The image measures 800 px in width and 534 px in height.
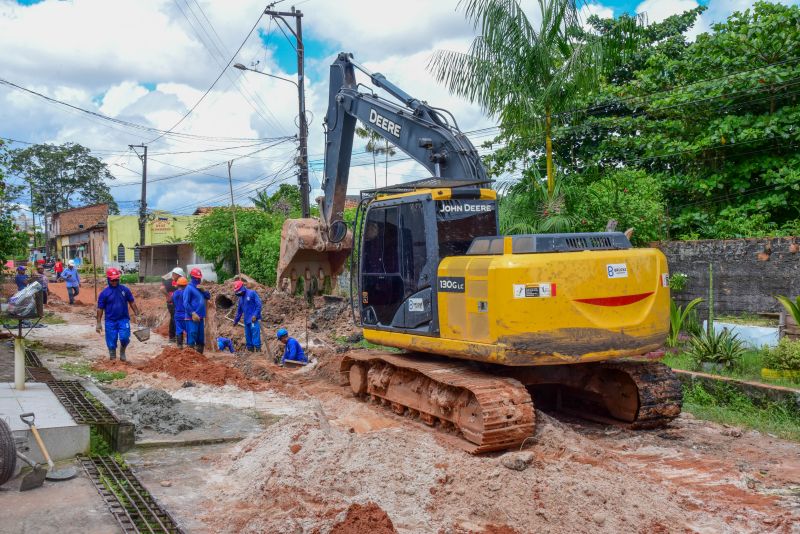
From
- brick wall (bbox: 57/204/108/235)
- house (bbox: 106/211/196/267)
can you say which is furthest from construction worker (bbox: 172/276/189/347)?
brick wall (bbox: 57/204/108/235)

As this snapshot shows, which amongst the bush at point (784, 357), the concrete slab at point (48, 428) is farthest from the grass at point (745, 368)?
the concrete slab at point (48, 428)

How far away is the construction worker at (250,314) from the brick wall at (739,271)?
25.7 feet

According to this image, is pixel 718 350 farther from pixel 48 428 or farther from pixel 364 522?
pixel 48 428

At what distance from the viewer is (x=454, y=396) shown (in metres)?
7.54

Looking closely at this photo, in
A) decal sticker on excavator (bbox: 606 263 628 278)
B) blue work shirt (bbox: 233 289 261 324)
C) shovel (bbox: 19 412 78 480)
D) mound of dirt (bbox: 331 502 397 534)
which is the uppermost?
decal sticker on excavator (bbox: 606 263 628 278)

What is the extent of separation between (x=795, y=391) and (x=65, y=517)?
24.3ft

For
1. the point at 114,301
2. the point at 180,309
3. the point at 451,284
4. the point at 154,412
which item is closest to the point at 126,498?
the point at 154,412

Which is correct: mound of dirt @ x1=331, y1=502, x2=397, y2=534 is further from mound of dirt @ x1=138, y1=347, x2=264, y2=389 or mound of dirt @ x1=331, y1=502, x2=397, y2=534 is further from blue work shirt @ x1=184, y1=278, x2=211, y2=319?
blue work shirt @ x1=184, y1=278, x2=211, y2=319

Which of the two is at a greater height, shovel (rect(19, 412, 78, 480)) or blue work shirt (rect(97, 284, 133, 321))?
blue work shirt (rect(97, 284, 133, 321))

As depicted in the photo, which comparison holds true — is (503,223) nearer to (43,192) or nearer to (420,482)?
(420,482)

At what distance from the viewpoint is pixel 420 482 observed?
598 cm

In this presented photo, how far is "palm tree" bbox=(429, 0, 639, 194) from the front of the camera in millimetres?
13766

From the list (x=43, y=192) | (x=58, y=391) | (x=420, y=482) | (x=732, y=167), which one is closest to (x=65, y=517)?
(x=420, y=482)

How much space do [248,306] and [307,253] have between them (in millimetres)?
1526
